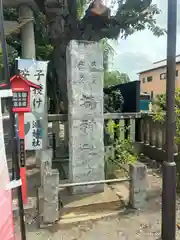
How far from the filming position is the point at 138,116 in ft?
21.0

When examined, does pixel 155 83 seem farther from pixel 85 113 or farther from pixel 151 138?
pixel 85 113

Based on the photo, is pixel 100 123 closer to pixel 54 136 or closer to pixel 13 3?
pixel 54 136

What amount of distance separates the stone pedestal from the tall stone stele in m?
0.65

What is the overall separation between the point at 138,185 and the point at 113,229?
2.46 ft

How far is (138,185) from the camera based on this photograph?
3578mm

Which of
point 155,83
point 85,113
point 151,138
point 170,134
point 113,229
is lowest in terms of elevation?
point 113,229

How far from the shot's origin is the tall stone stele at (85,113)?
390cm

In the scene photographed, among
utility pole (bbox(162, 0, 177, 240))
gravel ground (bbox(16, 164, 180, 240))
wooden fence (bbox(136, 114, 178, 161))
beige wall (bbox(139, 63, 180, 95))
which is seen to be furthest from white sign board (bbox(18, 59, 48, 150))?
beige wall (bbox(139, 63, 180, 95))

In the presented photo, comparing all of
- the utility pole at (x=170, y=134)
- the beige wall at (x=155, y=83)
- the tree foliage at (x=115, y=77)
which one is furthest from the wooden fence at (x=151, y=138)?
the beige wall at (x=155, y=83)

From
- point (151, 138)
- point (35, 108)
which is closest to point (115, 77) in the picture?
point (151, 138)

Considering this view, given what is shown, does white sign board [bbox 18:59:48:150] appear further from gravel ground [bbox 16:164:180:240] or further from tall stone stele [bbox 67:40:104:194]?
gravel ground [bbox 16:164:180:240]

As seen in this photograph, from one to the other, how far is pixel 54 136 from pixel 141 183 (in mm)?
3204

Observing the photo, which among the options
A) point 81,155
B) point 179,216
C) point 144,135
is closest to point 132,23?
point 144,135

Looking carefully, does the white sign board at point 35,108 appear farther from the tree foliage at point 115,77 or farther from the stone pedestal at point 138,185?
the tree foliage at point 115,77
